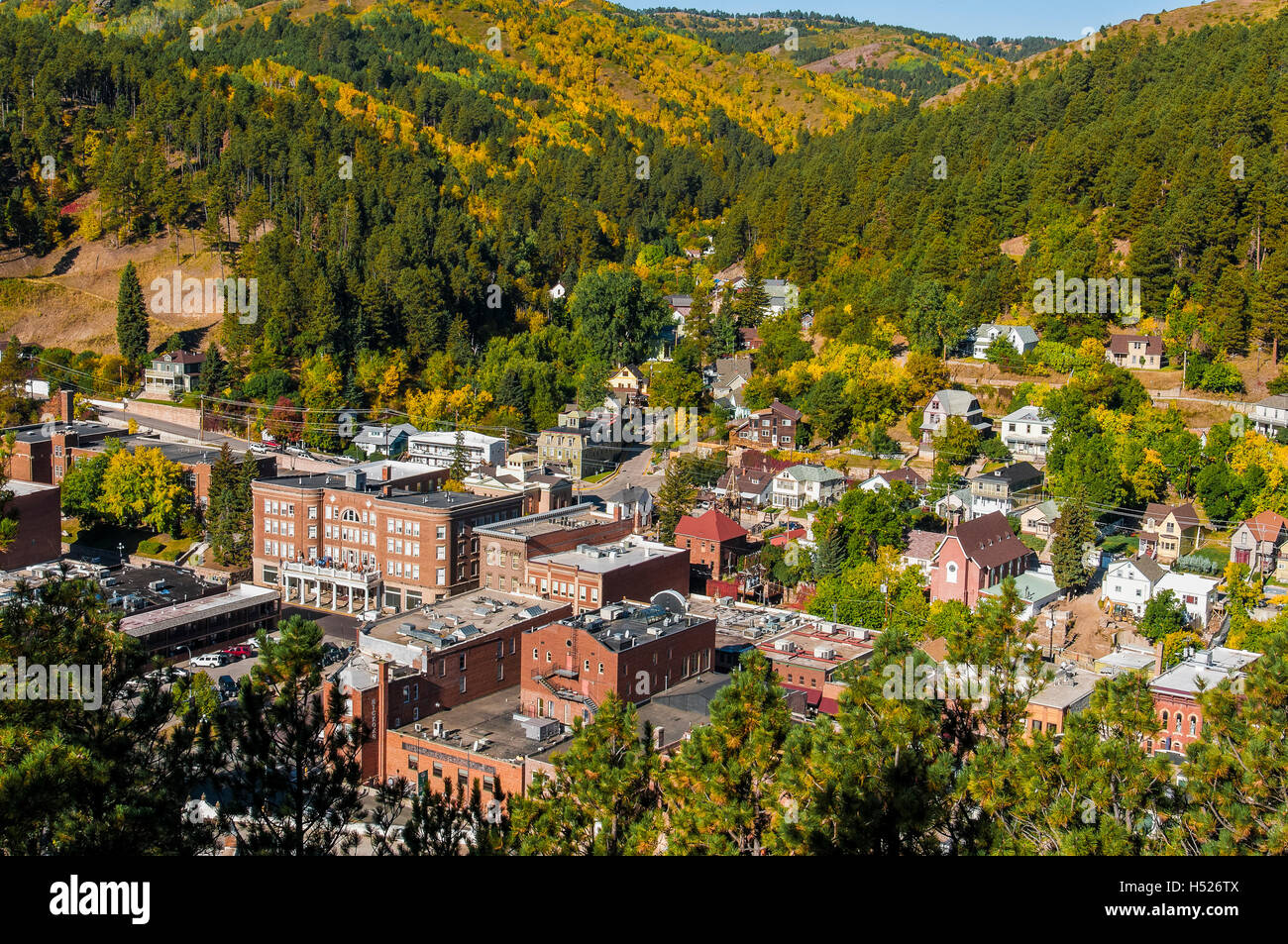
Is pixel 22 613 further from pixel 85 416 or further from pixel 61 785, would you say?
pixel 85 416

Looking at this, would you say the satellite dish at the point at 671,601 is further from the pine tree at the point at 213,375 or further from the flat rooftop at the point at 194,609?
the pine tree at the point at 213,375

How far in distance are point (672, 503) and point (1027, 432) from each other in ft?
49.3

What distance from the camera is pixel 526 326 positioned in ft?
243

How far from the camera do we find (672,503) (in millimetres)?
48312

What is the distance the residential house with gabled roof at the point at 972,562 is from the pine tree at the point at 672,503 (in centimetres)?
983

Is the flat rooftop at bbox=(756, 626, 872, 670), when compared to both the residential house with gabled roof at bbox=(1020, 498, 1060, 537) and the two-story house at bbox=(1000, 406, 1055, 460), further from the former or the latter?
the two-story house at bbox=(1000, 406, 1055, 460)

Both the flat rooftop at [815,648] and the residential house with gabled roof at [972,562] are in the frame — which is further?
the residential house with gabled roof at [972,562]

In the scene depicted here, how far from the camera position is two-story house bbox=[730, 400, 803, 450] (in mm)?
56406

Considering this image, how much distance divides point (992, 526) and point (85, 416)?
41806 mm

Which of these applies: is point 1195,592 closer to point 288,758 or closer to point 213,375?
point 288,758

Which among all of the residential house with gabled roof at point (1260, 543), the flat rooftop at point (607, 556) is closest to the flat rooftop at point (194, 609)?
the flat rooftop at point (607, 556)

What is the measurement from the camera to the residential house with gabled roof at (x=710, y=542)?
46312 mm

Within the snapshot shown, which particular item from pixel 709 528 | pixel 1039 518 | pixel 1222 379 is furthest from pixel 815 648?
pixel 1222 379

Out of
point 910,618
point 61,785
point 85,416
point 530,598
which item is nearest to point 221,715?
point 61,785
